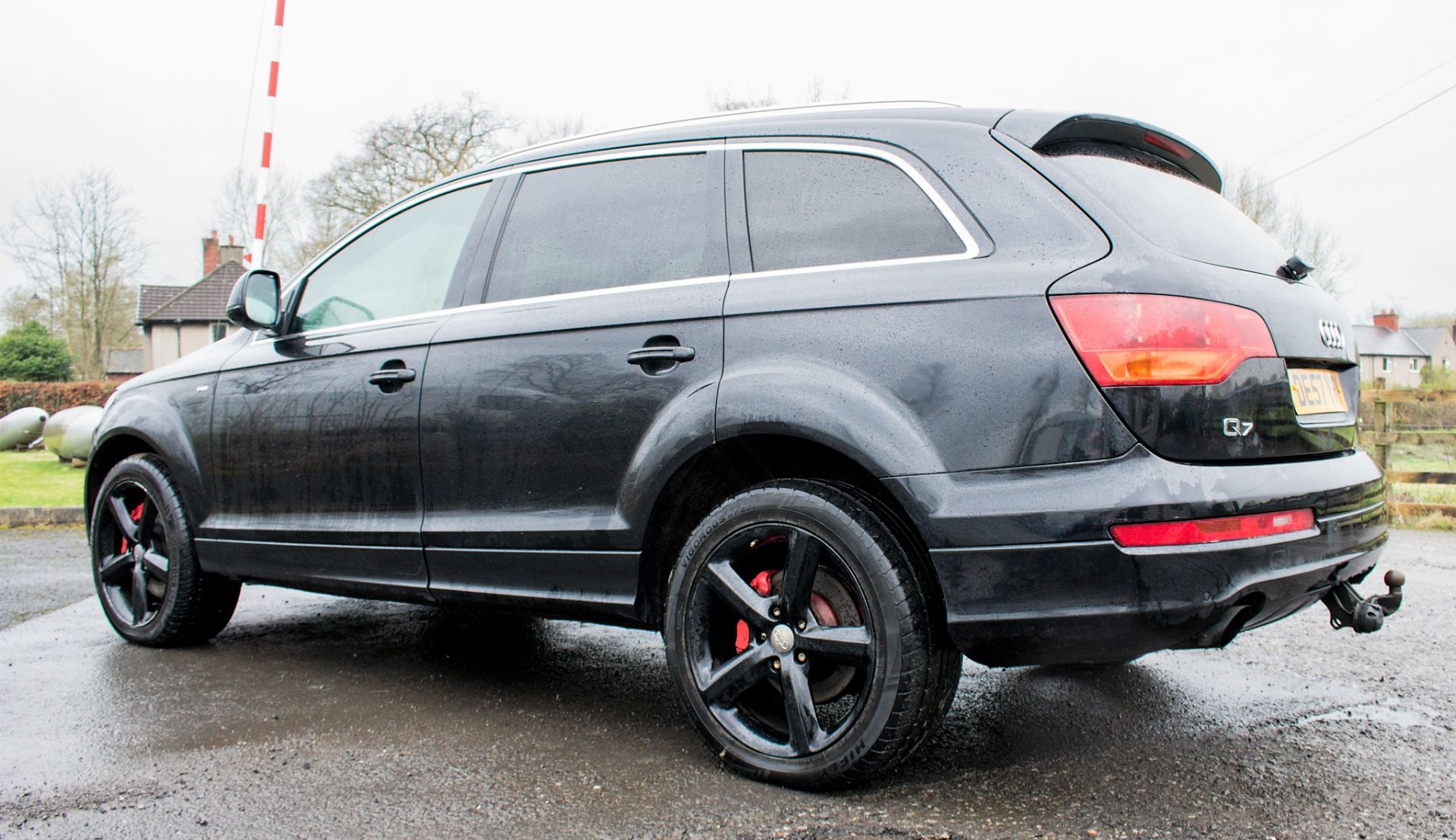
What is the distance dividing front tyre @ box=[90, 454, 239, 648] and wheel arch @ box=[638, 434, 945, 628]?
2.23 m

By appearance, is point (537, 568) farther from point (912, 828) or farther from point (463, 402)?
point (912, 828)

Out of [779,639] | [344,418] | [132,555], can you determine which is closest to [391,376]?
[344,418]

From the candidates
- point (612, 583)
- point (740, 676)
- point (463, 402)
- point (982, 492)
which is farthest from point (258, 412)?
point (982, 492)

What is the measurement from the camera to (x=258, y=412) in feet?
12.3

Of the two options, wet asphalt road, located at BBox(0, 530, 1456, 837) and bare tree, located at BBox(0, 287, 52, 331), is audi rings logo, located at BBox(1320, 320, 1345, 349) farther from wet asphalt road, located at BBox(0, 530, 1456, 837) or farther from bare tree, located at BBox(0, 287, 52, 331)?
bare tree, located at BBox(0, 287, 52, 331)

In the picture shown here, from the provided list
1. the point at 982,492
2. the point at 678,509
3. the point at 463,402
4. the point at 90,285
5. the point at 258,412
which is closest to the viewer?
the point at 982,492

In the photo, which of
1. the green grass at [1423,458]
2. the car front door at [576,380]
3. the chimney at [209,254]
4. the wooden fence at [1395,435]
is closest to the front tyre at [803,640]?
the car front door at [576,380]

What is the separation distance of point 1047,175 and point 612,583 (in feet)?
5.01

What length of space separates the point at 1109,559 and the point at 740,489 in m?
1.00

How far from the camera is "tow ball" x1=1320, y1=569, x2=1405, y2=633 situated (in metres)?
2.32

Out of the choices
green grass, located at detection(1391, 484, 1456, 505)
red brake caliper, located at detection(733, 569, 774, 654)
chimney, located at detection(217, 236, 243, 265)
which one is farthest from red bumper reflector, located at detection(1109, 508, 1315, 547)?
chimney, located at detection(217, 236, 243, 265)

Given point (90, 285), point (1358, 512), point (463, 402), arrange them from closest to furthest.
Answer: point (1358, 512)
point (463, 402)
point (90, 285)

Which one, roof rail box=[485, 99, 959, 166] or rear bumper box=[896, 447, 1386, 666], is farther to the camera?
roof rail box=[485, 99, 959, 166]

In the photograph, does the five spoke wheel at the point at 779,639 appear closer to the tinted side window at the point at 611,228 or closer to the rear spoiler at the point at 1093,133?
the tinted side window at the point at 611,228
